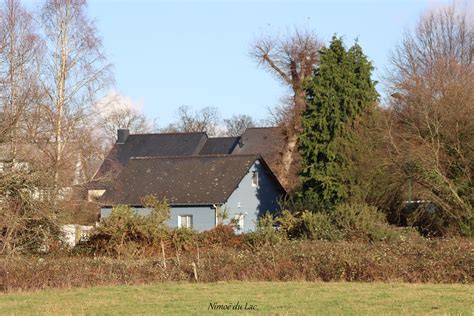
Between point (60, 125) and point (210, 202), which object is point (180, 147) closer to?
point (210, 202)

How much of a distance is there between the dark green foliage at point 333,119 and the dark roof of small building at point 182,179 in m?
6.38

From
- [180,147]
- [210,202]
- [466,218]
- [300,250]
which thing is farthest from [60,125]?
[180,147]

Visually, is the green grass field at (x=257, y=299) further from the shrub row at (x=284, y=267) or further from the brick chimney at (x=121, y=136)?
the brick chimney at (x=121, y=136)

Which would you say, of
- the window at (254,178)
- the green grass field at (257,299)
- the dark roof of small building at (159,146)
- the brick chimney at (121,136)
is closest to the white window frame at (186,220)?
the window at (254,178)

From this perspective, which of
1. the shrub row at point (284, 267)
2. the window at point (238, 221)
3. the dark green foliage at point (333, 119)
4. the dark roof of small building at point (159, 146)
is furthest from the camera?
the dark roof of small building at point (159, 146)

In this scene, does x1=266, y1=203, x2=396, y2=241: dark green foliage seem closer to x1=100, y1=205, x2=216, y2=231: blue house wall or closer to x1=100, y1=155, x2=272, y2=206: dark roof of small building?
x1=100, y1=205, x2=216, y2=231: blue house wall

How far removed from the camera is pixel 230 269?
24.6m

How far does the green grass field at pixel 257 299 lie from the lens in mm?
16966

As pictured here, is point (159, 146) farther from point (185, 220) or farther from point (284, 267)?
point (284, 267)

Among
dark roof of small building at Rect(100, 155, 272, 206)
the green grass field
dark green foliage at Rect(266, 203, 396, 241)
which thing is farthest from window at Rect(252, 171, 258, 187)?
the green grass field

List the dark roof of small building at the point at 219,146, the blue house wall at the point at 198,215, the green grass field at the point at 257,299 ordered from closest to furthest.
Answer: the green grass field at the point at 257,299, the blue house wall at the point at 198,215, the dark roof of small building at the point at 219,146

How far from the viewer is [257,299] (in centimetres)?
1894

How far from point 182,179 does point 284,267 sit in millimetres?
26158

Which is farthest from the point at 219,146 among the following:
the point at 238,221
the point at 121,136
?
the point at 238,221
